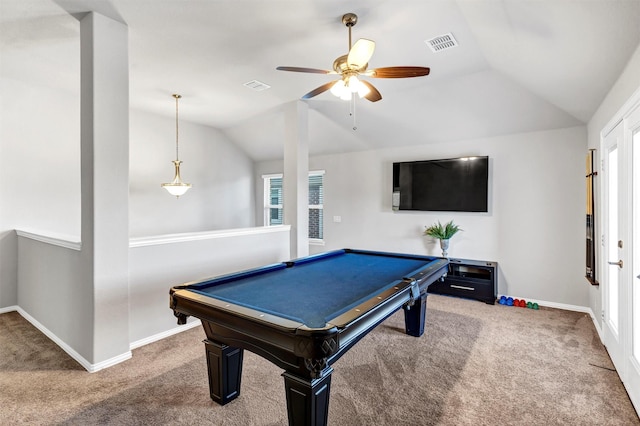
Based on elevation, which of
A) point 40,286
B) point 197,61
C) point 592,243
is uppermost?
point 197,61

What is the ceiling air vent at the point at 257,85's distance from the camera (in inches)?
152

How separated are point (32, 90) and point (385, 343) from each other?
16.3 feet

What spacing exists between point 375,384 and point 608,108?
3.00 metres

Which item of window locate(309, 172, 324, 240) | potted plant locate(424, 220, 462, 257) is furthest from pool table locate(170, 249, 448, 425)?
window locate(309, 172, 324, 240)

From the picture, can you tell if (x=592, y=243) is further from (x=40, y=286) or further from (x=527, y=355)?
(x=40, y=286)

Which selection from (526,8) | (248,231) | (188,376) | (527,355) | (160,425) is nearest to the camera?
(160,425)

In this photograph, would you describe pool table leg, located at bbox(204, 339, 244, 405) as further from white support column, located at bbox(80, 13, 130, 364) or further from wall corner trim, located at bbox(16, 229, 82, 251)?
wall corner trim, located at bbox(16, 229, 82, 251)

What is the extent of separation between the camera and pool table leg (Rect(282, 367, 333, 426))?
151 centimetres

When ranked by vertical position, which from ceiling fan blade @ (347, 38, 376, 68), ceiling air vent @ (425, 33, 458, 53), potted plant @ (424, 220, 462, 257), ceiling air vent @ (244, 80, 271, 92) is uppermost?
ceiling air vent @ (244, 80, 271, 92)

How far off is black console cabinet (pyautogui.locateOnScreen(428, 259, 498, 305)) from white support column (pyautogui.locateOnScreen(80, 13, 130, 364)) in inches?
152

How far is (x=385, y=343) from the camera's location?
119 inches

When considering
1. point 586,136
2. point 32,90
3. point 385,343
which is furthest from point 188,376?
point 586,136

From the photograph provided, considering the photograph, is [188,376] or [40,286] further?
[40,286]

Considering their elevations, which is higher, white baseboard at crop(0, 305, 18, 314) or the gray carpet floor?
white baseboard at crop(0, 305, 18, 314)
